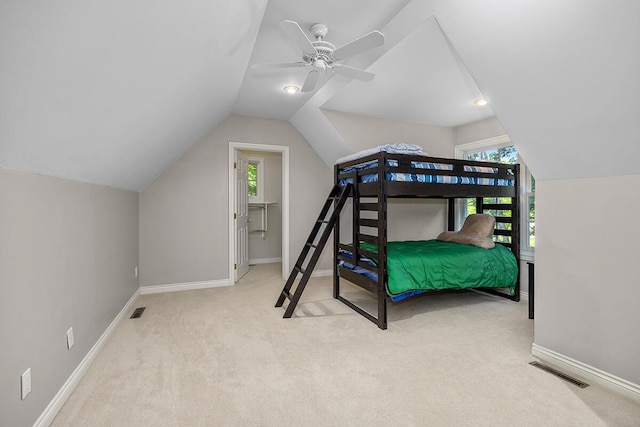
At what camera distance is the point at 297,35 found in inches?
72.5

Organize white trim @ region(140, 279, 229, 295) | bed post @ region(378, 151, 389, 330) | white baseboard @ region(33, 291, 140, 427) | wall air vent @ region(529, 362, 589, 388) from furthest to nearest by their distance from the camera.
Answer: white trim @ region(140, 279, 229, 295) → bed post @ region(378, 151, 389, 330) → wall air vent @ region(529, 362, 589, 388) → white baseboard @ region(33, 291, 140, 427)

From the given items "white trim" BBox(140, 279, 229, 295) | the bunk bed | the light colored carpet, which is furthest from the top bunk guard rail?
"white trim" BBox(140, 279, 229, 295)

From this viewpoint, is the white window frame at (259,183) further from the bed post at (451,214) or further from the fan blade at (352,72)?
the fan blade at (352,72)

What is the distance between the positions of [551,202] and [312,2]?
2081 mm

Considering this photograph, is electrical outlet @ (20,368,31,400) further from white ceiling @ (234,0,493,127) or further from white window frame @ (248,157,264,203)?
white window frame @ (248,157,264,203)

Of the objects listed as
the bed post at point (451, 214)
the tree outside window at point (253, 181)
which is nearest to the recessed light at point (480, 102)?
the bed post at point (451, 214)

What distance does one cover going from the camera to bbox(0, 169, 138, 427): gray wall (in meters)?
1.21

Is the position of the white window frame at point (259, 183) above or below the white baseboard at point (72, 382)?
above

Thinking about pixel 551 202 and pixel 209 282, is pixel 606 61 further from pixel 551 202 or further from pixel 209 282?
pixel 209 282

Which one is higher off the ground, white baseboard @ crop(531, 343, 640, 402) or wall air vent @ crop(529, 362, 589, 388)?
white baseboard @ crop(531, 343, 640, 402)

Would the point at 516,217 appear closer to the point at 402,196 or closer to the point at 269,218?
the point at 402,196

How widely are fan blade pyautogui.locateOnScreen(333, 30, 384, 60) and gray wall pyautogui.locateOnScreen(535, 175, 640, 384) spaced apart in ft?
4.93

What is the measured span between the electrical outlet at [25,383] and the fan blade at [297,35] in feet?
6.94

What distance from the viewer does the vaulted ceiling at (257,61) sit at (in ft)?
3.32
